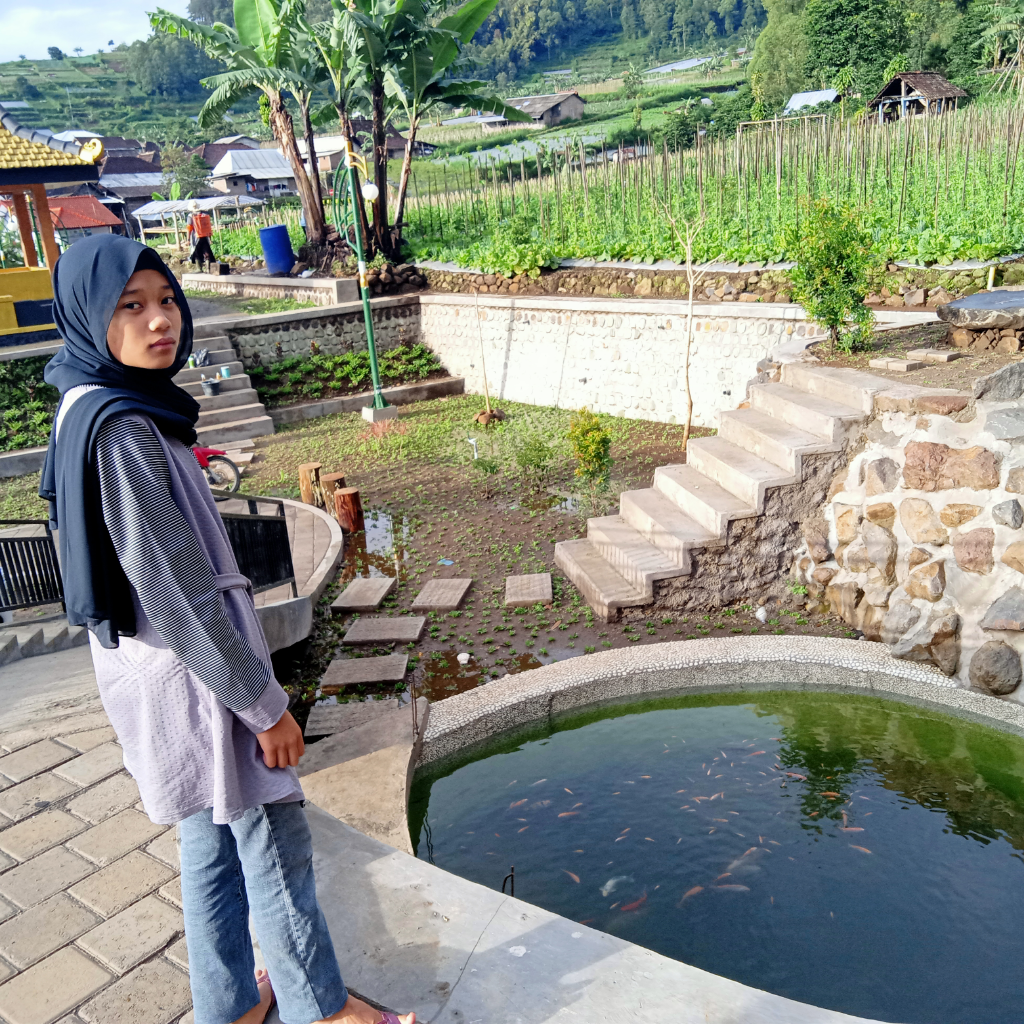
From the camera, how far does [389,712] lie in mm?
4566

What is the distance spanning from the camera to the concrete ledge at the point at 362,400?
13.1 metres

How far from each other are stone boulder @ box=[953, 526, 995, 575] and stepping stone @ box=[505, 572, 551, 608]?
107 inches

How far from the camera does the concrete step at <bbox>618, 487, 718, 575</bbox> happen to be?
6.07 meters

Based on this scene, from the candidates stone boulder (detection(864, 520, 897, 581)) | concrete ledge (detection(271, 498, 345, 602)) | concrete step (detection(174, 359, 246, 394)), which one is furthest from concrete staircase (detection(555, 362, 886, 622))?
concrete step (detection(174, 359, 246, 394))

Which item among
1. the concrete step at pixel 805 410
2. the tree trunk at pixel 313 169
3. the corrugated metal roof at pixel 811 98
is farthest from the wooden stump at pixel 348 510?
the corrugated metal roof at pixel 811 98

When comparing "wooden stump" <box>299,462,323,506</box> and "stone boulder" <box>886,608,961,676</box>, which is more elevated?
"wooden stump" <box>299,462,323,506</box>

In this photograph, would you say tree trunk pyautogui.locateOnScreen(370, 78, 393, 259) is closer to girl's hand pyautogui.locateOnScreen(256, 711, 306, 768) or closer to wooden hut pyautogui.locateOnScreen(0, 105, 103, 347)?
wooden hut pyautogui.locateOnScreen(0, 105, 103, 347)

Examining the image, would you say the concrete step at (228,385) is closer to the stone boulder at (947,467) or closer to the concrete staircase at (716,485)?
the concrete staircase at (716,485)

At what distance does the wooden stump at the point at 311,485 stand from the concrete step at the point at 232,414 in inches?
143

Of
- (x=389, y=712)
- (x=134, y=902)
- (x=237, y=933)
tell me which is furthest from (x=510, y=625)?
(x=237, y=933)

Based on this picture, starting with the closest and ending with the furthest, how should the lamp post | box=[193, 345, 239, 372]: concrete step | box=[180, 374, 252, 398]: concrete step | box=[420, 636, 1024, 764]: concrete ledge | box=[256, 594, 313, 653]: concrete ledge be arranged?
box=[420, 636, 1024, 764]: concrete ledge, box=[256, 594, 313, 653]: concrete ledge, the lamp post, box=[180, 374, 252, 398]: concrete step, box=[193, 345, 239, 372]: concrete step

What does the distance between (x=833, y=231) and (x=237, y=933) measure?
21.0 feet

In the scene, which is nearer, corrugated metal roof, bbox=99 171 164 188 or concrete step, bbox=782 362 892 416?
concrete step, bbox=782 362 892 416

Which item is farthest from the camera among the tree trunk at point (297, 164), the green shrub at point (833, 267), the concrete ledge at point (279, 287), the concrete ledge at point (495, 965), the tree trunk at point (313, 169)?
the tree trunk at point (313, 169)
